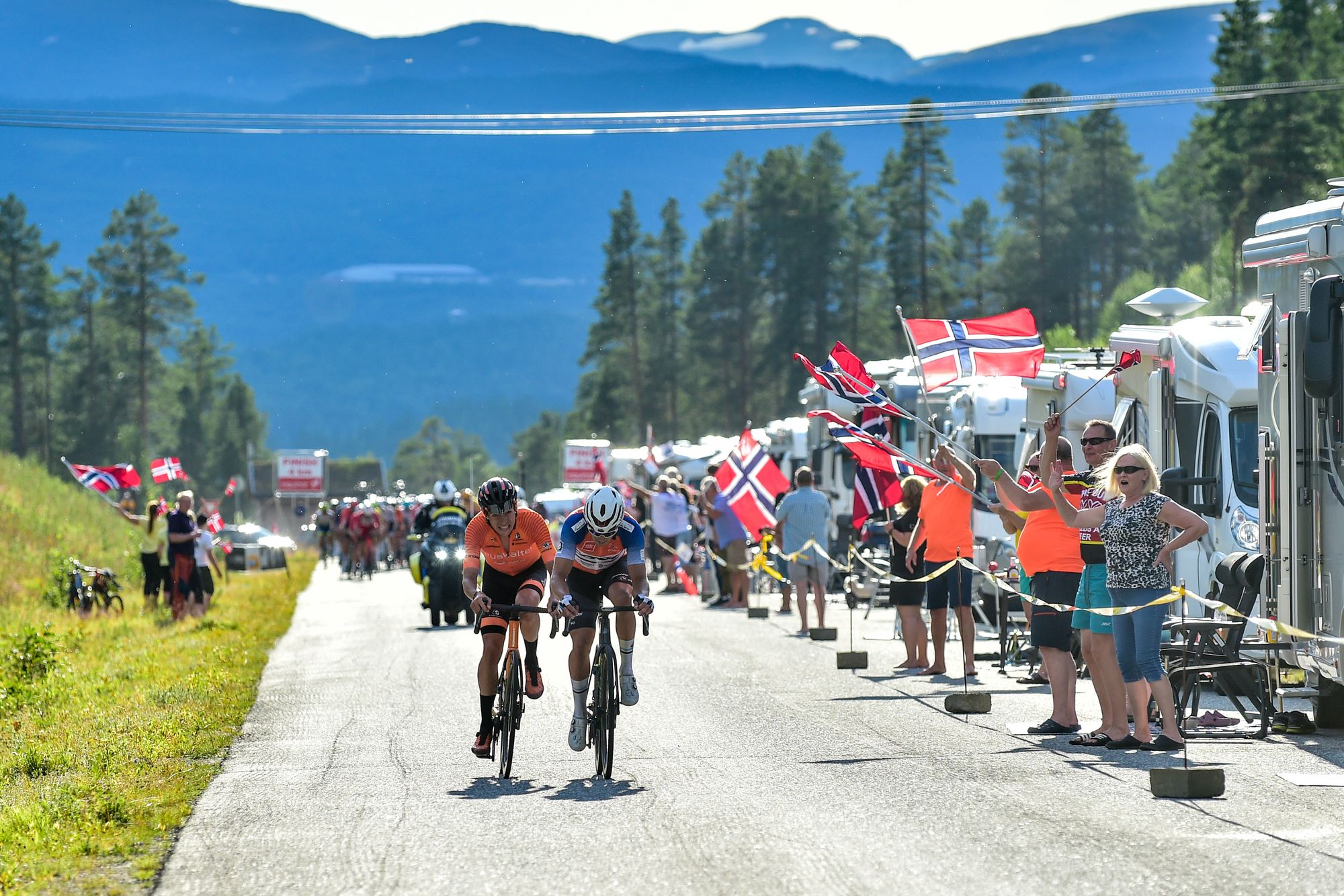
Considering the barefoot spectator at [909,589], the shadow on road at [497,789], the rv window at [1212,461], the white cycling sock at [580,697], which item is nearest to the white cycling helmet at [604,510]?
the white cycling sock at [580,697]

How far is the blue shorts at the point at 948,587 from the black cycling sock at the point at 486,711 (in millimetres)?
6008

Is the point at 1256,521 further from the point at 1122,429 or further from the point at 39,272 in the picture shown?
the point at 39,272

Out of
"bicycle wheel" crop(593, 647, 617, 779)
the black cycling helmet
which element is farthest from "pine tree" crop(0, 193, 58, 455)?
"bicycle wheel" crop(593, 647, 617, 779)

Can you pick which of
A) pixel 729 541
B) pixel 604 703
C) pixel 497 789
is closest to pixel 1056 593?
pixel 604 703

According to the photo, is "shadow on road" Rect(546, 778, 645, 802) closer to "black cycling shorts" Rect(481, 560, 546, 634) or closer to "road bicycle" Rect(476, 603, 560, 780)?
"road bicycle" Rect(476, 603, 560, 780)

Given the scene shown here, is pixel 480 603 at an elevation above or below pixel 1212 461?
below

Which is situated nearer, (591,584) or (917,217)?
(591,584)

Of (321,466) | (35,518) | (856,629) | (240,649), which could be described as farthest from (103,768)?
(321,466)

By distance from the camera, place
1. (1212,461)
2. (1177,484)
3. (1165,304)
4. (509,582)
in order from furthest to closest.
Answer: (1165,304)
(1212,461)
(1177,484)
(509,582)

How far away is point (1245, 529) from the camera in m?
13.3

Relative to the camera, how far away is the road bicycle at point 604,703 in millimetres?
9852

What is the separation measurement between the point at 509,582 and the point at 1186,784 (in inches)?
162

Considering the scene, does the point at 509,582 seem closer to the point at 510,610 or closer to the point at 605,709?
the point at 510,610

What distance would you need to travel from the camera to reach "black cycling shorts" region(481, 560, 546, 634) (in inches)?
418
